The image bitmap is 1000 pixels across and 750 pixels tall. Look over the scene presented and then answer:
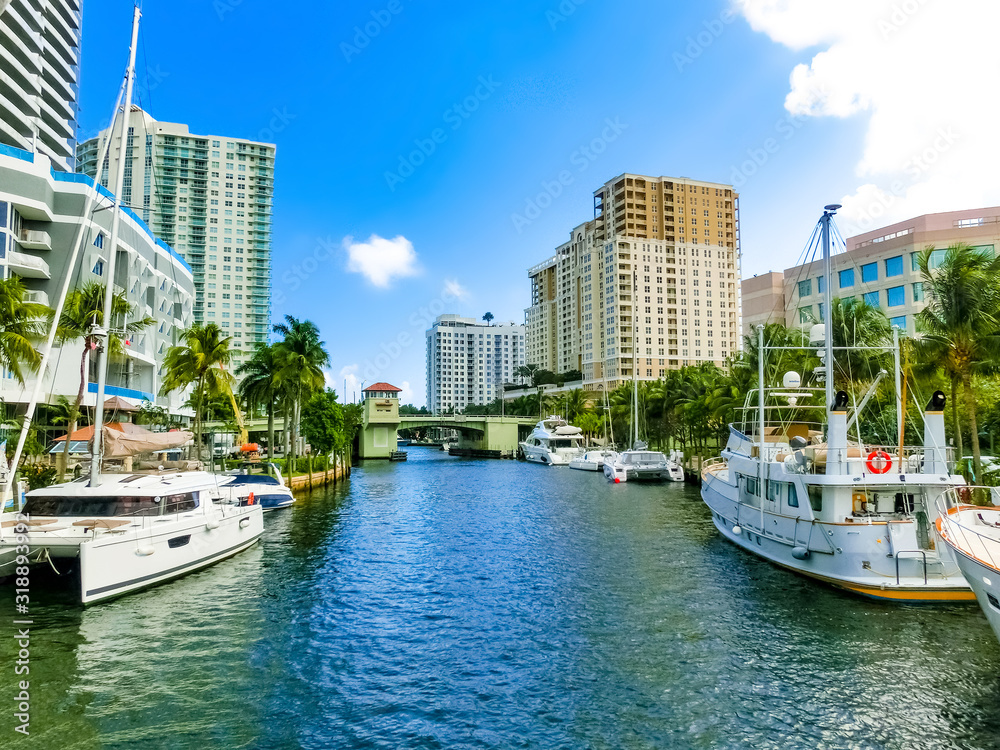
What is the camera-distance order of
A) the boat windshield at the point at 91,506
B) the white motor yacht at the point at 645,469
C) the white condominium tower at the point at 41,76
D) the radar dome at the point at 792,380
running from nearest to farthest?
the boat windshield at the point at 91,506 < the radar dome at the point at 792,380 < the white motor yacht at the point at 645,469 < the white condominium tower at the point at 41,76

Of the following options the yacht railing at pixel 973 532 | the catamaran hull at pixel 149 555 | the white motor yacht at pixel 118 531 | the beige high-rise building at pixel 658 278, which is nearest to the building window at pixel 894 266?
the yacht railing at pixel 973 532

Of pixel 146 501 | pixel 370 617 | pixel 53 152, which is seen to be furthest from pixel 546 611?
pixel 53 152

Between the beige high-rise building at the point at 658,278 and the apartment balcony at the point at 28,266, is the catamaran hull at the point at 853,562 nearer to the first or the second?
the apartment balcony at the point at 28,266

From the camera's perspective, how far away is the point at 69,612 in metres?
17.0

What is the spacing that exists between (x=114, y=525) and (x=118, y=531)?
339 millimetres

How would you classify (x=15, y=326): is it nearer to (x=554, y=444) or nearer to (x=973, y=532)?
(x=973, y=532)

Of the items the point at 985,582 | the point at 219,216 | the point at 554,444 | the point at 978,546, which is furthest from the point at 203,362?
the point at 219,216

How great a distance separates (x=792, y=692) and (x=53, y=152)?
10253 cm

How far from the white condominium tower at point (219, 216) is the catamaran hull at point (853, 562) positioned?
126179 mm

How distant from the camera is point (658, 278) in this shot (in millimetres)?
146125

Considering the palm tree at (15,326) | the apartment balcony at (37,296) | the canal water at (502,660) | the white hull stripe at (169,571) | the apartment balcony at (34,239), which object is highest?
the apartment balcony at (34,239)

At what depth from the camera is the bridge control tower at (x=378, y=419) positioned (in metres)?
101

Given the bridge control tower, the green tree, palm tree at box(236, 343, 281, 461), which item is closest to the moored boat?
palm tree at box(236, 343, 281, 461)

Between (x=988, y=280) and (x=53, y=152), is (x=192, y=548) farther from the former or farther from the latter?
(x=53, y=152)
